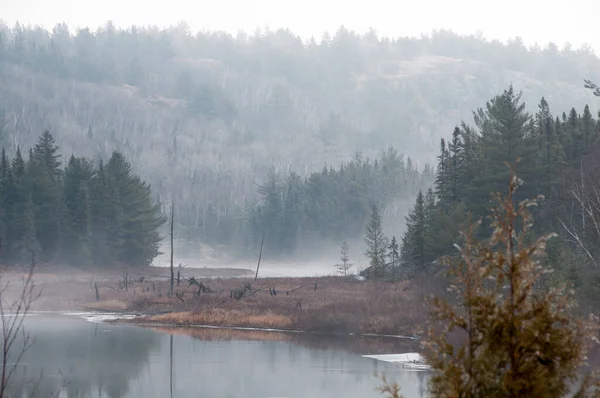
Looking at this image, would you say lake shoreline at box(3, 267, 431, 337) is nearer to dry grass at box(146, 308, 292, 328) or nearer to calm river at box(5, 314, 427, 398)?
dry grass at box(146, 308, 292, 328)

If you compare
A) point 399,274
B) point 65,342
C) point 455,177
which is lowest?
point 65,342

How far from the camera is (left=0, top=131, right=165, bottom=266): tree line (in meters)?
99.8

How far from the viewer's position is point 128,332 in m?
53.2

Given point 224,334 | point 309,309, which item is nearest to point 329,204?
point 309,309

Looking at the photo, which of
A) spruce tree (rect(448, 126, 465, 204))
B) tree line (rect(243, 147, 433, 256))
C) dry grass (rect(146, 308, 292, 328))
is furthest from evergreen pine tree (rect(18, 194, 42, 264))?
tree line (rect(243, 147, 433, 256))

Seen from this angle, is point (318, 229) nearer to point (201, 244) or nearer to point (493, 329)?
point (201, 244)

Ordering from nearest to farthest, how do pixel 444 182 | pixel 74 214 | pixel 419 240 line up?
pixel 419 240
pixel 444 182
pixel 74 214

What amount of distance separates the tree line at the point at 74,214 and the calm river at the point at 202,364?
47079 millimetres

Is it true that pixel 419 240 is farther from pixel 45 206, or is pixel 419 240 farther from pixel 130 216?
pixel 45 206

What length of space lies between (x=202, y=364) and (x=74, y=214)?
69.8m

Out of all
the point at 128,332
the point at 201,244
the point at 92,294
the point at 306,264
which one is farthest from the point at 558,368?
the point at 201,244

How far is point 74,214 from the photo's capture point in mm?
106188

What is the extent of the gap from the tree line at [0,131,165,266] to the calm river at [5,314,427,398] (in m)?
47.1

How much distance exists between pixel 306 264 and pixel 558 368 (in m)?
153
